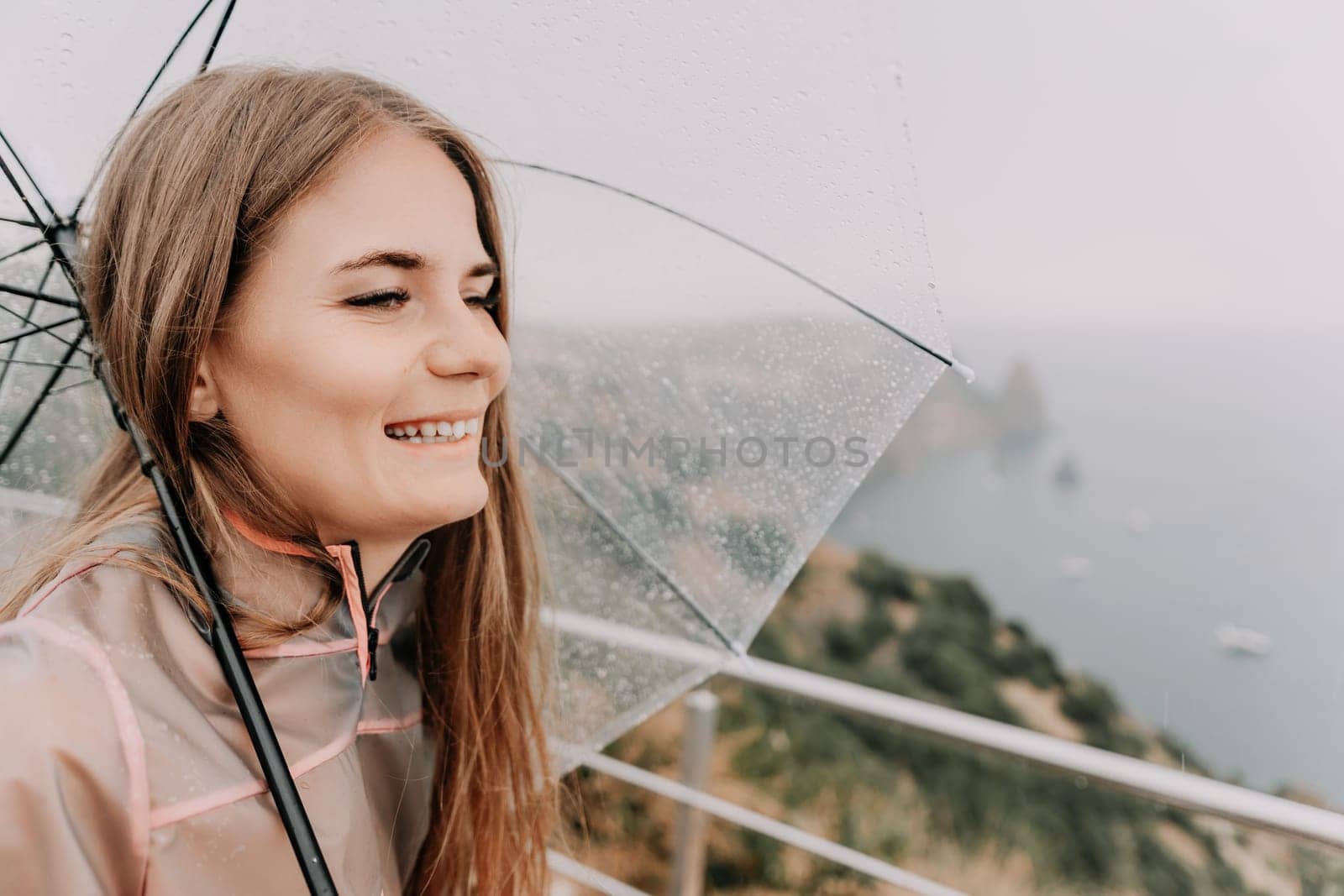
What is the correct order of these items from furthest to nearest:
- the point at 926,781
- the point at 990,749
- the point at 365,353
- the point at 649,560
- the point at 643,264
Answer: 1. the point at 926,781
2. the point at 990,749
3. the point at 649,560
4. the point at 643,264
5. the point at 365,353

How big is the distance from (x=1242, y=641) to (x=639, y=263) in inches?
348

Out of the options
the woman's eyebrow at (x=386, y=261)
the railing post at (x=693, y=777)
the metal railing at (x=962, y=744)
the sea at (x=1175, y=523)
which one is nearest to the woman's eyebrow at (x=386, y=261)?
the woman's eyebrow at (x=386, y=261)

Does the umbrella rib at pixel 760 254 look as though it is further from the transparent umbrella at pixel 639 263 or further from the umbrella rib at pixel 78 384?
the umbrella rib at pixel 78 384

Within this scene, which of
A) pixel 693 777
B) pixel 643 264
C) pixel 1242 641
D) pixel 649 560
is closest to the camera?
pixel 643 264

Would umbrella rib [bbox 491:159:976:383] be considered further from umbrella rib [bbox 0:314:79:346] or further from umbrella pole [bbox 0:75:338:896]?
umbrella rib [bbox 0:314:79:346]

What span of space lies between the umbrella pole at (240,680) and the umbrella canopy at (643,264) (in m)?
0.26

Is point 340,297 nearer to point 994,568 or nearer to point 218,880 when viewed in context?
point 218,880

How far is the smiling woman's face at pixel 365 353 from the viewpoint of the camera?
0.90 meters

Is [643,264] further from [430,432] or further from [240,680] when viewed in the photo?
[240,680]

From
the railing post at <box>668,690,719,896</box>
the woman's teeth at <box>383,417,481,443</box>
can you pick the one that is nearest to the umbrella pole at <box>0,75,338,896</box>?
the woman's teeth at <box>383,417,481,443</box>

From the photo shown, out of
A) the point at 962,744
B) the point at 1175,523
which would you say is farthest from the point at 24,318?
the point at 1175,523

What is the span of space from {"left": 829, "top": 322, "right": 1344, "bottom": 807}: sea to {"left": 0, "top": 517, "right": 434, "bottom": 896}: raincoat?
7.67 meters

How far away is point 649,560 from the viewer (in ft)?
4.52

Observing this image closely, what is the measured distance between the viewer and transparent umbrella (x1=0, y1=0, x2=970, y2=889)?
3.03 feet
